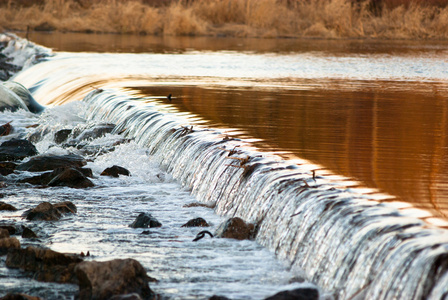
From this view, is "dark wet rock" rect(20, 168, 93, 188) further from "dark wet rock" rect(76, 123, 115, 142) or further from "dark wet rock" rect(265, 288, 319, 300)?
"dark wet rock" rect(265, 288, 319, 300)

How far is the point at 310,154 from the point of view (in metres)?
7.64

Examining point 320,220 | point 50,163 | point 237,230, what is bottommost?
point 50,163

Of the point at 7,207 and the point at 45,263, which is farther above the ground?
the point at 45,263

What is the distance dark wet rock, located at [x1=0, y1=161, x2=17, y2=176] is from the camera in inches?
378

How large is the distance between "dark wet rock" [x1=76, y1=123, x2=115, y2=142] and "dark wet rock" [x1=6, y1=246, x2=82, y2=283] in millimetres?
6009

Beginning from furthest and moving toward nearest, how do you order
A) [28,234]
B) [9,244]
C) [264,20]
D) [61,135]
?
[264,20] → [61,135] → [28,234] → [9,244]

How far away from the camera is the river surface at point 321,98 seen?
Answer: 7223mm

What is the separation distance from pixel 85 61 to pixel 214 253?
1511cm

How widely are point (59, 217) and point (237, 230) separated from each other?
76.0 inches

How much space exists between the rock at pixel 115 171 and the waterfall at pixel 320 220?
67 centimetres

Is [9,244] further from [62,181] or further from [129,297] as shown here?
[62,181]

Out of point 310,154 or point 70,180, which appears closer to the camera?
point 310,154

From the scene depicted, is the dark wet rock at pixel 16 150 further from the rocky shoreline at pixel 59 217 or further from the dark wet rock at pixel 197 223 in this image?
the dark wet rock at pixel 197 223

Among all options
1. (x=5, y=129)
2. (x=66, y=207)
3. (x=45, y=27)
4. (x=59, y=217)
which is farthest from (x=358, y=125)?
(x=45, y=27)
